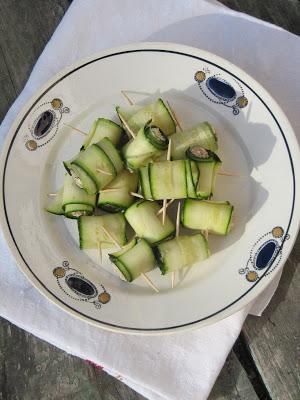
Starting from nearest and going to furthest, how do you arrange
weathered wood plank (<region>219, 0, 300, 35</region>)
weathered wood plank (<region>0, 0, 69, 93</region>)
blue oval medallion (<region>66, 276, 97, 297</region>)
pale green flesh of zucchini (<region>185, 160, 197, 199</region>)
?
1. pale green flesh of zucchini (<region>185, 160, 197, 199</region>)
2. blue oval medallion (<region>66, 276, 97, 297</region>)
3. weathered wood plank (<region>219, 0, 300, 35</region>)
4. weathered wood plank (<region>0, 0, 69, 93</region>)

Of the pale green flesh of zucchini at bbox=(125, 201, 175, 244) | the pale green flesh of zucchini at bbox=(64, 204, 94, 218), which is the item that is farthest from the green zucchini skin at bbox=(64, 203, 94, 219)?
Result: the pale green flesh of zucchini at bbox=(125, 201, 175, 244)

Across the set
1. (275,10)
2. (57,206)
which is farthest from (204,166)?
(275,10)

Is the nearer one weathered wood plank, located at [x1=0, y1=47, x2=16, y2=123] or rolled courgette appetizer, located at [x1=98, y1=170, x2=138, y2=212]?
rolled courgette appetizer, located at [x1=98, y1=170, x2=138, y2=212]

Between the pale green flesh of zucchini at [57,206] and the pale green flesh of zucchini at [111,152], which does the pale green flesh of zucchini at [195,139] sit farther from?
the pale green flesh of zucchini at [57,206]

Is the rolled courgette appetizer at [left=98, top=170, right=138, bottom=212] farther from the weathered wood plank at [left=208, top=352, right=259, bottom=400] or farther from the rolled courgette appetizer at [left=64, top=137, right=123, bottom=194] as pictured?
the weathered wood plank at [left=208, top=352, right=259, bottom=400]

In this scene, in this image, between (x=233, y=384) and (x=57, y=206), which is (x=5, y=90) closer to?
(x=57, y=206)

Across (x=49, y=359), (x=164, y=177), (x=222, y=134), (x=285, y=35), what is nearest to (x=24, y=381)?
(x=49, y=359)

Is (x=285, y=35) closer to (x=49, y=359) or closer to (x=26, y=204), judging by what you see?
(x=26, y=204)
